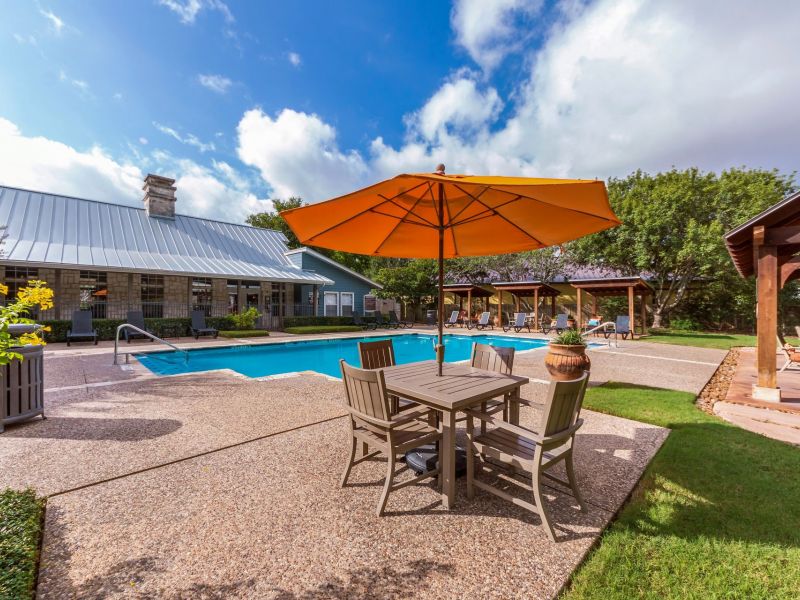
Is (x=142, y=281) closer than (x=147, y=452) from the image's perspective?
No

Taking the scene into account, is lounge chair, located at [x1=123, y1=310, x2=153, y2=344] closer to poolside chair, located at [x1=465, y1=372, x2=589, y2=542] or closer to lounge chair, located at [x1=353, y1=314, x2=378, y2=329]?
lounge chair, located at [x1=353, y1=314, x2=378, y2=329]

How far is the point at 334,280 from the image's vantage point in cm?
2119

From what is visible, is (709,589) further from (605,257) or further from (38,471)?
(605,257)

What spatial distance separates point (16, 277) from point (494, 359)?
59.2 ft

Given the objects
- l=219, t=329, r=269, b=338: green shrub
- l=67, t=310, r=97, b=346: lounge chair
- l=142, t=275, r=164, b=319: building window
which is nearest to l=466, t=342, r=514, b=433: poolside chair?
l=219, t=329, r=269, b=338: green shrub

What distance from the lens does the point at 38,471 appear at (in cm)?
303

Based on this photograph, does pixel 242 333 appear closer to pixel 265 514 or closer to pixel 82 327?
pixel 82 327

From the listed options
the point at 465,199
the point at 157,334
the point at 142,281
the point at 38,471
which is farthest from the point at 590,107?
the point at 142,281

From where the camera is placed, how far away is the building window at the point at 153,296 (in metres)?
15.4

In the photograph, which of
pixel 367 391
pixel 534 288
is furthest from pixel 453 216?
pixel 534 288

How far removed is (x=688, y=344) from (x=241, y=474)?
627 inches

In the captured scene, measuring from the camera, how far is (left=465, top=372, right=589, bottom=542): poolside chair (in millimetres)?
2240

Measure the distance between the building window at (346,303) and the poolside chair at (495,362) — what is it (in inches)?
700

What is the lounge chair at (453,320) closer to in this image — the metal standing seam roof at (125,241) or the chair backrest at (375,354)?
the metal standing seam roof at (125,241)
